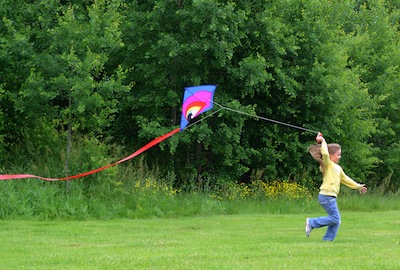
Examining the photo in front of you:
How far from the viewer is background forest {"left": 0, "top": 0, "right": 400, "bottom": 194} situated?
19156 millimetres

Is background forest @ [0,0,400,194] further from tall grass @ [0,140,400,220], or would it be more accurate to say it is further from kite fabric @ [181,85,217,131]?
kite fabric @ [181,85,217,131]

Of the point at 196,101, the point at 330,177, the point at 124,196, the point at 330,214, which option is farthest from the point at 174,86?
the point at 330,214

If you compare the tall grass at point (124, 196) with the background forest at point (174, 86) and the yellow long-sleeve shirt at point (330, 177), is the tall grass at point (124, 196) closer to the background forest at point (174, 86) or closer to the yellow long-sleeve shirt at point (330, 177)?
the background forest at point (174, 86)

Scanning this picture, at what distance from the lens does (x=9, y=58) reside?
19.9 metres

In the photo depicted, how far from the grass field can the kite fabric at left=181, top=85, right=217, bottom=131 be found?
2442mm

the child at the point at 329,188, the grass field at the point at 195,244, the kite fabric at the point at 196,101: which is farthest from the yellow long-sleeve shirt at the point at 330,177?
the kite fabric at the point at 196,101

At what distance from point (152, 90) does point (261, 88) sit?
368 centimetres

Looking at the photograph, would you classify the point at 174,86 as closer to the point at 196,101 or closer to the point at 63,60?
the point at 63,60

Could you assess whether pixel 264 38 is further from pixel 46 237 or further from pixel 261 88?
pixel 46 237

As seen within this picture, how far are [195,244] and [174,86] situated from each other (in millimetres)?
11580

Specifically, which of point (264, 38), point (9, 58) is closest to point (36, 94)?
point (9, 58)

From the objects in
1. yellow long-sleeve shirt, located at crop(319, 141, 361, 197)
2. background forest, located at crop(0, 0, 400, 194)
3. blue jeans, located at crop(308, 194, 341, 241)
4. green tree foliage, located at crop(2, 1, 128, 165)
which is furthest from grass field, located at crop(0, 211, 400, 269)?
background forest, located at crop(0, 0, 400, 194)

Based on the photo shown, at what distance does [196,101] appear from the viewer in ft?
51.0

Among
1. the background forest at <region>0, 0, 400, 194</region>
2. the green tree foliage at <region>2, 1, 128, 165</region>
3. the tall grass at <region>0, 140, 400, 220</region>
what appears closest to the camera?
the tall grass at <region>0, 140, 400, 220</region>
